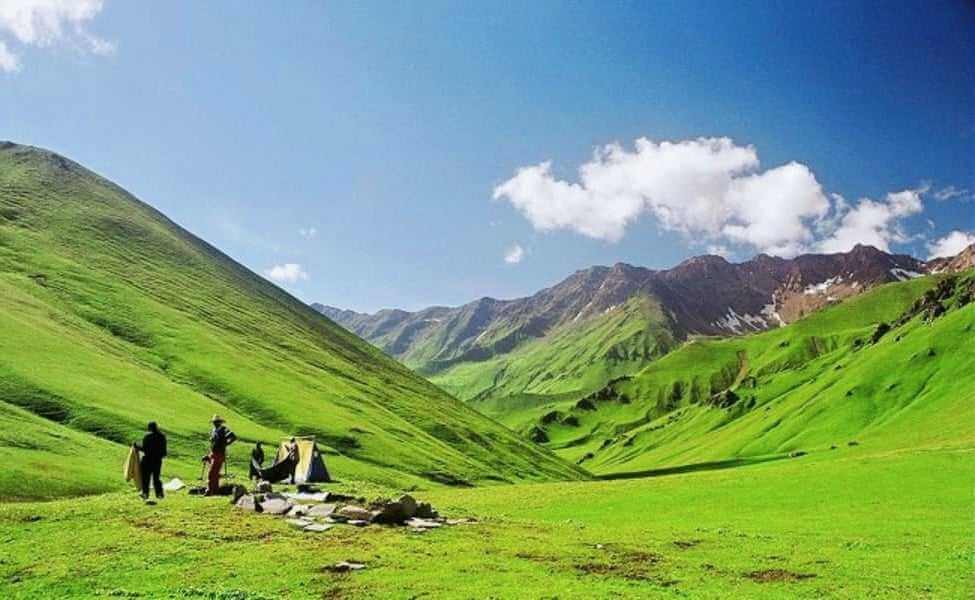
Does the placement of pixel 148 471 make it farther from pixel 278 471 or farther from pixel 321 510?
pixel 278 471

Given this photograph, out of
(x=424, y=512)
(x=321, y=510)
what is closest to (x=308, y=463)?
(x=321, y=510)

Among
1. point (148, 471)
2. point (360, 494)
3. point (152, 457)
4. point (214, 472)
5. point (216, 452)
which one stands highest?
point (216, 452)

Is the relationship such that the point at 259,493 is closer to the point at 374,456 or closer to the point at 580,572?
the point at 580,572

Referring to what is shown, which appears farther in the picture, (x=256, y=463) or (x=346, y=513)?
(x=256, y=463)

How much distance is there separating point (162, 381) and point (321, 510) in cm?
7978

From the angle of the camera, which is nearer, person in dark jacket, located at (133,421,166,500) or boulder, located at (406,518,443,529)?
boulder, located at (406,518,443,529)

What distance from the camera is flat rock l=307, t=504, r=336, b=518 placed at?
1420 inches

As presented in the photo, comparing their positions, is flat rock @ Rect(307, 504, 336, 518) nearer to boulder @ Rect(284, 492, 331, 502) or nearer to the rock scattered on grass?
the rock scattered on grass

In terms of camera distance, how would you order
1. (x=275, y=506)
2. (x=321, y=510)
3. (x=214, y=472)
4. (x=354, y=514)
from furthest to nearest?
(x=214, y=472) < (x=275, y=506) < (x=321, y=510) < (x=354, y=514)

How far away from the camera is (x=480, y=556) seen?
29.2 metres

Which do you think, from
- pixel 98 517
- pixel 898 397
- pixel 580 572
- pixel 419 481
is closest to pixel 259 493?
pixel 98 517

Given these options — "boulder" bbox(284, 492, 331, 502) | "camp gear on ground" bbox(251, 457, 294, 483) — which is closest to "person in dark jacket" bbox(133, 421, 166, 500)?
"boulder" bbox(284, 492, 331, 502)

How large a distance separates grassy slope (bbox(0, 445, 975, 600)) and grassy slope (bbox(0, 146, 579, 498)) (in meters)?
21.7

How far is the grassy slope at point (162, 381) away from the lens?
74812 millimetres
